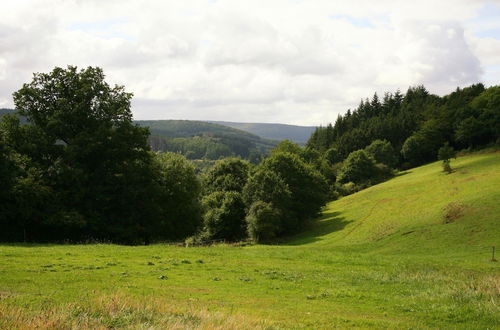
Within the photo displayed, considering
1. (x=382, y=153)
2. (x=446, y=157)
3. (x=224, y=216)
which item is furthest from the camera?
(x=382, y=153)

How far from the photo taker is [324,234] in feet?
214

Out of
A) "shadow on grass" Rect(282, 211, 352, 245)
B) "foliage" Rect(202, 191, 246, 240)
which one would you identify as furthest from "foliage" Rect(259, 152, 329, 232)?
"foliage" Rect(202, 191, 246, 240)

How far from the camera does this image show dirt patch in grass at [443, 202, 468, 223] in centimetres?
5272

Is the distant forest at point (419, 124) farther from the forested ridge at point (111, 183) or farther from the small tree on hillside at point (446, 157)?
the forested ridge at point (111, 183)

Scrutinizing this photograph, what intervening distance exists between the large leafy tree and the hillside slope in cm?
2571

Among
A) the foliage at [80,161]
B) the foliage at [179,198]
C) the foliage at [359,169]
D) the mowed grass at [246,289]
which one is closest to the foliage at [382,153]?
the foliage at [359,169]

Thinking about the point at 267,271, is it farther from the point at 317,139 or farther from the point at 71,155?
the point at 317,139

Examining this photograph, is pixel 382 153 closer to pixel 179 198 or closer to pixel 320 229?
pixel 320 229

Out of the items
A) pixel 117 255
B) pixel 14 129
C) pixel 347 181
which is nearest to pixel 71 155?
pixel 14 129

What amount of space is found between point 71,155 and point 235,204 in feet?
108

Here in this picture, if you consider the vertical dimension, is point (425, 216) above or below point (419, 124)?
below

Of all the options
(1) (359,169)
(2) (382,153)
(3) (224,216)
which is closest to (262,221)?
(3) (224,216)

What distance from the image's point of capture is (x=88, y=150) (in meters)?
44.1

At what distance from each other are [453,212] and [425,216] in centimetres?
403
